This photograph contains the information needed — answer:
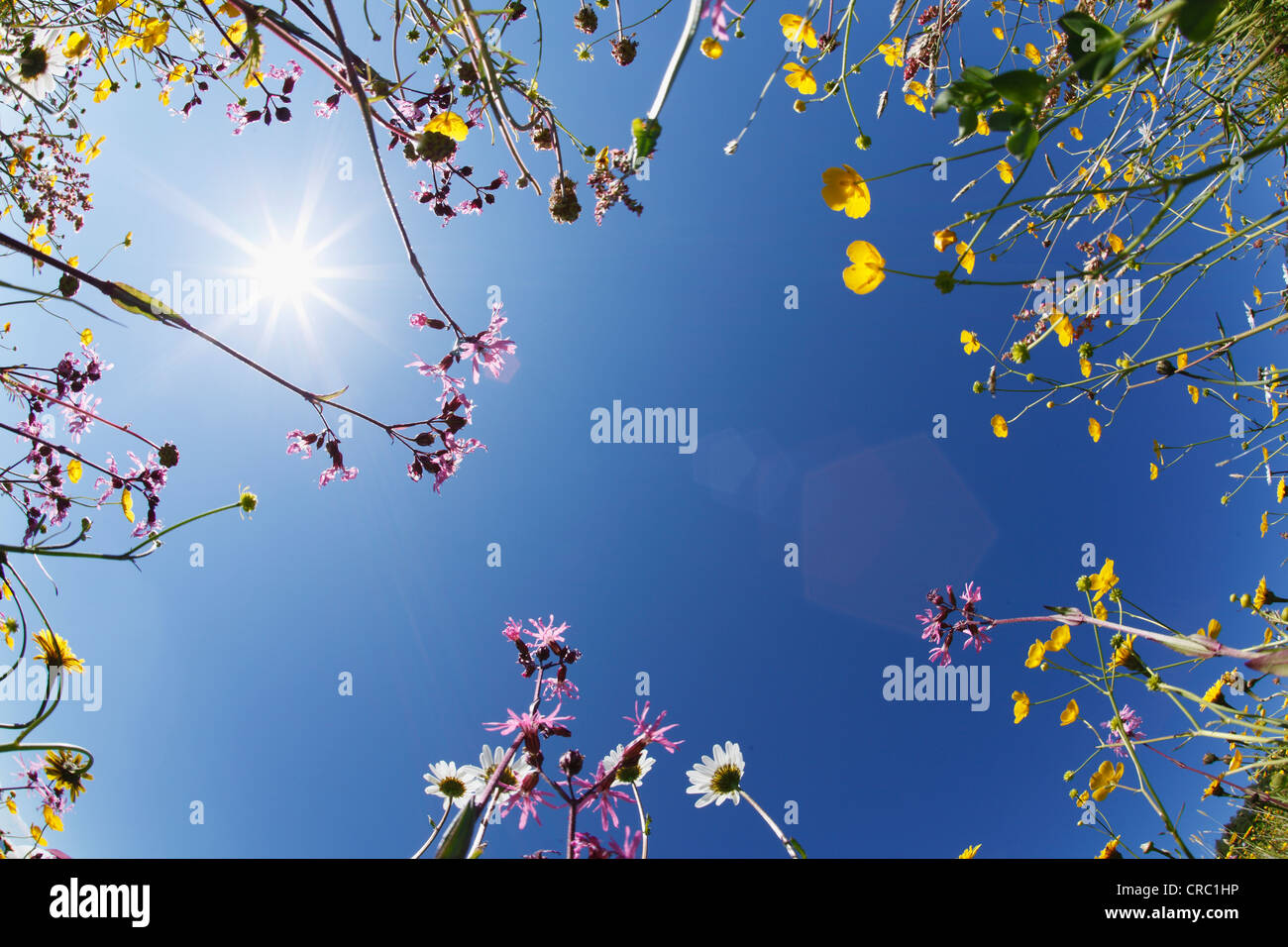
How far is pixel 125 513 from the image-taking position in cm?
146

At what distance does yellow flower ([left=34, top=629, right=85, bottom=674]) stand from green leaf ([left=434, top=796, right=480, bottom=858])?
0.88 meters

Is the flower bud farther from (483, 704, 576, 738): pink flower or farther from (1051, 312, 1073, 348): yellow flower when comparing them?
(1051, 312, 1073, 348): yellow flower

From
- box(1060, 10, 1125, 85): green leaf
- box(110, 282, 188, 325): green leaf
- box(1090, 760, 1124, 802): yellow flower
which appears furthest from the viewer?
box(1090, 760, 1124, 802): yellow flower

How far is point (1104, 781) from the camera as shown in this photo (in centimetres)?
118

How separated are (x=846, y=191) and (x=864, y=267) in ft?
0.41

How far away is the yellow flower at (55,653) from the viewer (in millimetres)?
1105

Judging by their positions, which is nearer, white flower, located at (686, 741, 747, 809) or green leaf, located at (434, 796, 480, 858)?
green leaf, located at (434, 796, 480, 858)

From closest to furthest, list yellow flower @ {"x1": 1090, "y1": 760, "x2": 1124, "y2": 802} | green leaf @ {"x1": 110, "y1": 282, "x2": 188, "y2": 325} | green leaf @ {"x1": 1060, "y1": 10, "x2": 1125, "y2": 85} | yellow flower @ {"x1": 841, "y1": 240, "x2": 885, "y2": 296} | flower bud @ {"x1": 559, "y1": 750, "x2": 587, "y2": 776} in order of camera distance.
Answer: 1. green leaf @ {"x1": 1060, "y1": 10, "x2": 1125, "y2": 85}
2. green leaf @ {"x1": 110, "y1": 282, "x2": 188, "y2": 325}
3. yellow flower @ {"x1": 841, "y1": 240, "x2": 885, "y2": 296}
4. flower bud @ {"x1": 559, "y1": 750, "x2": 587, "y2": 776}
5. yellow flower @ {"x1": 1090, "y1": 760, "x2": 1124, "y2": 802}

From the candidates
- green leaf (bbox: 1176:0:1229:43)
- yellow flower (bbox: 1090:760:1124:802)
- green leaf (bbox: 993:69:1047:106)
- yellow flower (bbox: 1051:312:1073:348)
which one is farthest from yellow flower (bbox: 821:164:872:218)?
yellow flower (bbox: 1090:760:1124:802)

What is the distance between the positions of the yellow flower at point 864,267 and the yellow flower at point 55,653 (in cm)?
159

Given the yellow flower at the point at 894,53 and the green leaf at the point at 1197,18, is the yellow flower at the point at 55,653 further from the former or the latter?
the yellow flower at the point at 894,53

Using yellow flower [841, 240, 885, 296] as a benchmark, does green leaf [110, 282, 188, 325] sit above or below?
below

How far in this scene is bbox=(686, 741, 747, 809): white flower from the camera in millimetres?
1332
